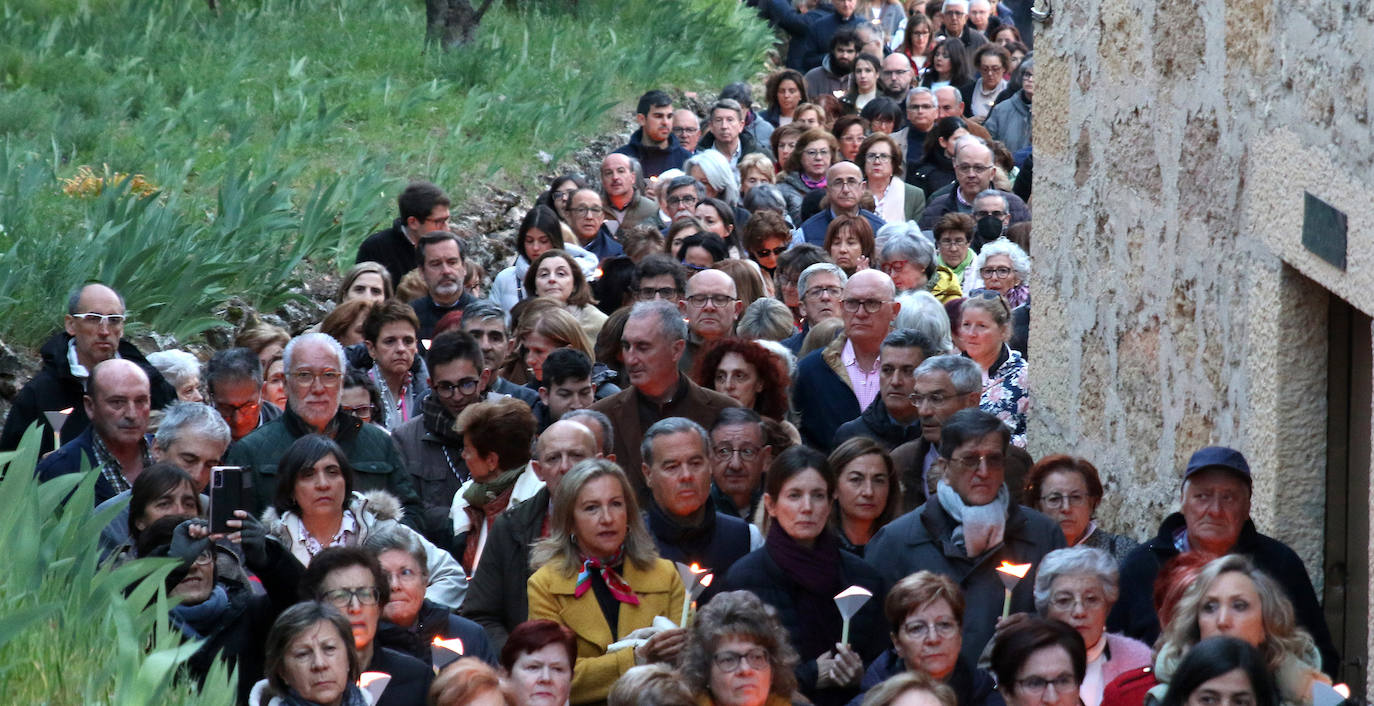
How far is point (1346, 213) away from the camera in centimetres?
475

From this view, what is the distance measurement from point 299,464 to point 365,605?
3.02ft

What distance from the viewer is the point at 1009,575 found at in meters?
5.06

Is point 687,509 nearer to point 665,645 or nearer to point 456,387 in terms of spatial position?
point 665,645

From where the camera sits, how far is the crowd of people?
4656mm

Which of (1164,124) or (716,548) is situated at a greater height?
(1164,124)

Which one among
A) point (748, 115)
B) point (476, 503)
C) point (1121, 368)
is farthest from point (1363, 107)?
point (748, 115)

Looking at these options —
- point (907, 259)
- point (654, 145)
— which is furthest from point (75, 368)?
point (654, 145)

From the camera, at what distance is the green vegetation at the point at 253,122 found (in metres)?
8.80

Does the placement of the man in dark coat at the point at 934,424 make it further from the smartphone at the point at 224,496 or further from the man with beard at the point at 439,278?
the man with beard at the point at 439,278

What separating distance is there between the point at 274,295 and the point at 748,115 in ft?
19.4

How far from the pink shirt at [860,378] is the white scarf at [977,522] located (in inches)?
68.9

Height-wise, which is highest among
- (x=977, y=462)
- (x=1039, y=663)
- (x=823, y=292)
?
(x=823, y=292)

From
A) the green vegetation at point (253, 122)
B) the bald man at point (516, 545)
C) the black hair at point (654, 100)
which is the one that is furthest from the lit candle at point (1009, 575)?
the black hair at point (654, 100)

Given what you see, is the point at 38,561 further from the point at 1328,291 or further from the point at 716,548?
the point at 1328,291
